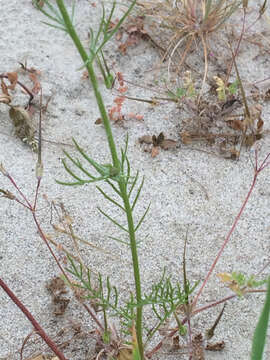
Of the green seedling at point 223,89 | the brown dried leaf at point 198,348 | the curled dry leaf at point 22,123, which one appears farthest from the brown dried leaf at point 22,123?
the brown dried leaf at point 198,348

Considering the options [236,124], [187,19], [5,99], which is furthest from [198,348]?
[187,19]

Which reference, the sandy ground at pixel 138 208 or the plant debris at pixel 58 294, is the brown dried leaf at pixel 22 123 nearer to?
the sandy ground at pixel 138 208

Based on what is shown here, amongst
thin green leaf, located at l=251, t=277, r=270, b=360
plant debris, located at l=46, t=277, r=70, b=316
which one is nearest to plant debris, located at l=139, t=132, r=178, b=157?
plant debris, located at l=46, t=277, r=70, b=316

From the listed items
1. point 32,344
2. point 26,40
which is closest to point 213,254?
point 32,344

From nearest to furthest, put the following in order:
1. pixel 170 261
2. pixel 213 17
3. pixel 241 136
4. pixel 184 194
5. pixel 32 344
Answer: pixel 32 344 < pixel 170 261 < pixel 184 194 < pixel 241 136 < pixel 213 17

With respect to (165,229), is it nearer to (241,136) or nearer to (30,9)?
(241,136)

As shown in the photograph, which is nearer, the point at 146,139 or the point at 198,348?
the point at 198,348

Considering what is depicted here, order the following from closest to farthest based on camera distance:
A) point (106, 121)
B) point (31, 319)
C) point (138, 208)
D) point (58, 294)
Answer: point (106, 121) → point (31, 319) → point (58, 294) → point (138, 208)

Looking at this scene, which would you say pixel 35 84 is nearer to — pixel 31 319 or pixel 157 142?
pixel 157 142

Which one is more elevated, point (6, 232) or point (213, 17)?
point (213, 17)
